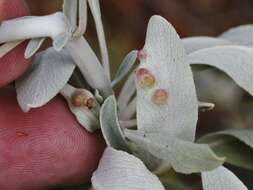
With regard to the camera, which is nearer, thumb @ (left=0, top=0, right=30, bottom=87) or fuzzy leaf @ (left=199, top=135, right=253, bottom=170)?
thumb @ (left=0, top=0, right=30, bottom=87)

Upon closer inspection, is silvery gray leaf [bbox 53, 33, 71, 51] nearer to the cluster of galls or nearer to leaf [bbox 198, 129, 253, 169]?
the cluster of galls

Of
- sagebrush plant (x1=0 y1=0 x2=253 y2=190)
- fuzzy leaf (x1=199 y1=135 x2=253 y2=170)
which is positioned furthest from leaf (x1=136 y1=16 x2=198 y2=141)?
fuzzy leaf (x1=199 y1=135 x2=253 y2=170)

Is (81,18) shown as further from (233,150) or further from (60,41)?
(233,150)

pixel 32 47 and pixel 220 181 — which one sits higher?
pixel 32 47

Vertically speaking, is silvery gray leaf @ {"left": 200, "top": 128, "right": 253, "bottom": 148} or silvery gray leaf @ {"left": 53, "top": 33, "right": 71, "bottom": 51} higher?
silvery gray leaf @ {"left": 53, "top": 33, "right": 71, "bottom": 51}

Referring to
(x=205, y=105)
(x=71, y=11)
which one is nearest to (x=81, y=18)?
(x=71, y=11)

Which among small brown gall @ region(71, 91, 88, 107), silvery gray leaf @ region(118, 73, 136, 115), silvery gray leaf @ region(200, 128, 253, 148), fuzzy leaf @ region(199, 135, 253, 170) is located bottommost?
fuzzy leaf @ region(199, 135, 253, 170)

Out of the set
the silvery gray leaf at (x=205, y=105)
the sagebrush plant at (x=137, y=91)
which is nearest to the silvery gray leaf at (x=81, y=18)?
the sagebrush plant at (x=137, y=91)
